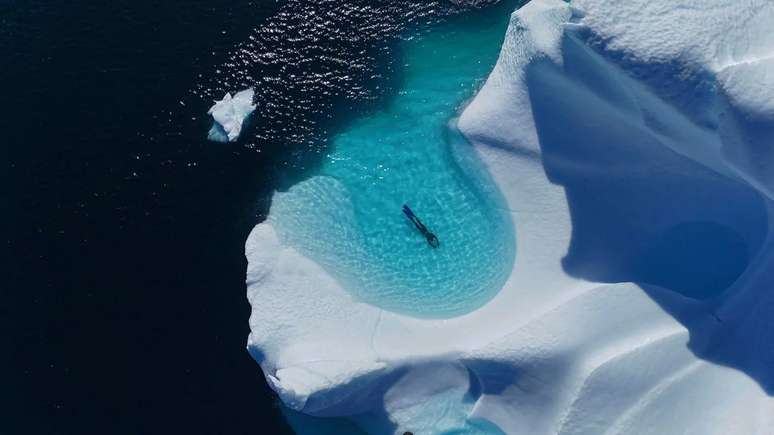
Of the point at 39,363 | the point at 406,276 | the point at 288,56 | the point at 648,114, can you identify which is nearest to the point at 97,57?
the point at 288,56

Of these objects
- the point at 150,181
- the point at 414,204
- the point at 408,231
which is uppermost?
the point at 414,204

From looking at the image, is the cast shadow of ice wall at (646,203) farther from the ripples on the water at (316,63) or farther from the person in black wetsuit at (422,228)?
the ripples on the water at (316,63)

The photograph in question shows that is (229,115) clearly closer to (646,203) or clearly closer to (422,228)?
(422,228)

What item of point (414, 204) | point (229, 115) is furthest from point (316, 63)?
point (414, 204)

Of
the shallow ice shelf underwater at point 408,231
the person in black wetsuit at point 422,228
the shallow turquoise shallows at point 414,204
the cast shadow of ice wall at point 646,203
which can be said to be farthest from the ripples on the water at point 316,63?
the cast shadow of ice wall at point 646,203

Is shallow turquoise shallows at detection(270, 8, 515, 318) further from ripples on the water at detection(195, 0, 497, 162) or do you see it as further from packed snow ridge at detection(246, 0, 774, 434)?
ripples on the water at detection(195, 0, 497, 162)
